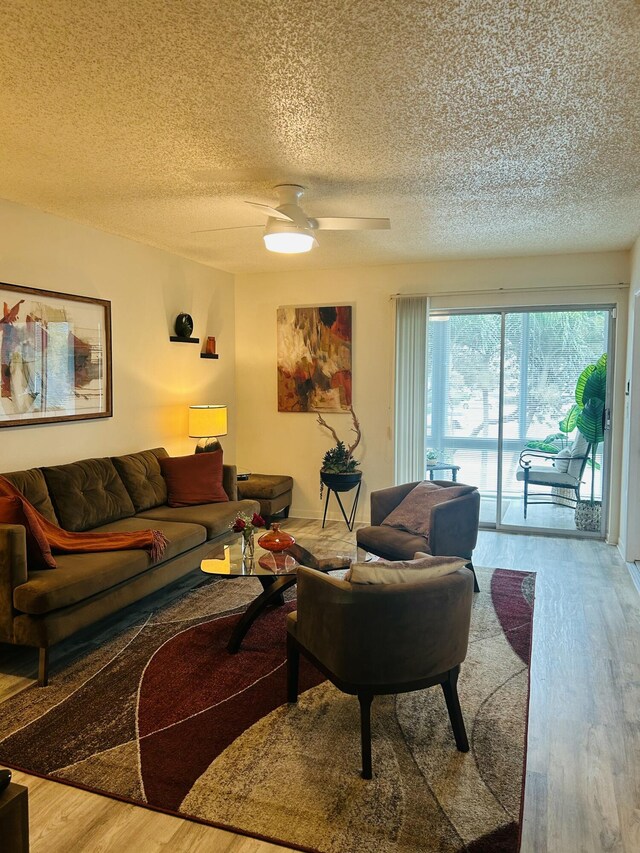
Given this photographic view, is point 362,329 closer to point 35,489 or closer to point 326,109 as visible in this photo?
point 35,489

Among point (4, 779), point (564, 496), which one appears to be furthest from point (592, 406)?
point (4, 779)

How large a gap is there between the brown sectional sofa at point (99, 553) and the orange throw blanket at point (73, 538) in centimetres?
6

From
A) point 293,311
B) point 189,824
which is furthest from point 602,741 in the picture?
point 293,311

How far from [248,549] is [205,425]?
2199 mm

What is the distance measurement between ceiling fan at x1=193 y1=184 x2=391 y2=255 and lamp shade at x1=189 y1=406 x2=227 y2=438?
2.24 metres

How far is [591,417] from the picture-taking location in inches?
224

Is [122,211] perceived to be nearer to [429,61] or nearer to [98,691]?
[429,61]

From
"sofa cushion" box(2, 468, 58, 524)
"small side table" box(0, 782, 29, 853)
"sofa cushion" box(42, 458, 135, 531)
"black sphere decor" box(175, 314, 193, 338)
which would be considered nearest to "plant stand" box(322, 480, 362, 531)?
"black sphere decor" box(175, 314, 193, 338)

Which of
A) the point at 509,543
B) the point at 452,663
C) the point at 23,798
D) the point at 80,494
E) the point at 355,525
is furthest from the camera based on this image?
the point at 355,525

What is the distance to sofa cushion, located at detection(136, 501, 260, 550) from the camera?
14.7 feet

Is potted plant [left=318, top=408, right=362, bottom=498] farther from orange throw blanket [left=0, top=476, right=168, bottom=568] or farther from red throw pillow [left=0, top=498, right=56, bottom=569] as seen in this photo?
red throw pillow [left=0, top=498, right=56, bottom=569]

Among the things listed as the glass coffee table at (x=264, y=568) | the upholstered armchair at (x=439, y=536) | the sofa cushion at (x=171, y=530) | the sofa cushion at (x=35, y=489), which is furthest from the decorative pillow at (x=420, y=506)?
the sofa cushion at (x=35, y=489)

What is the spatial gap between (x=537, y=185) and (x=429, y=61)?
1.73 meters

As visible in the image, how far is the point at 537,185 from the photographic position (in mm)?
3648
